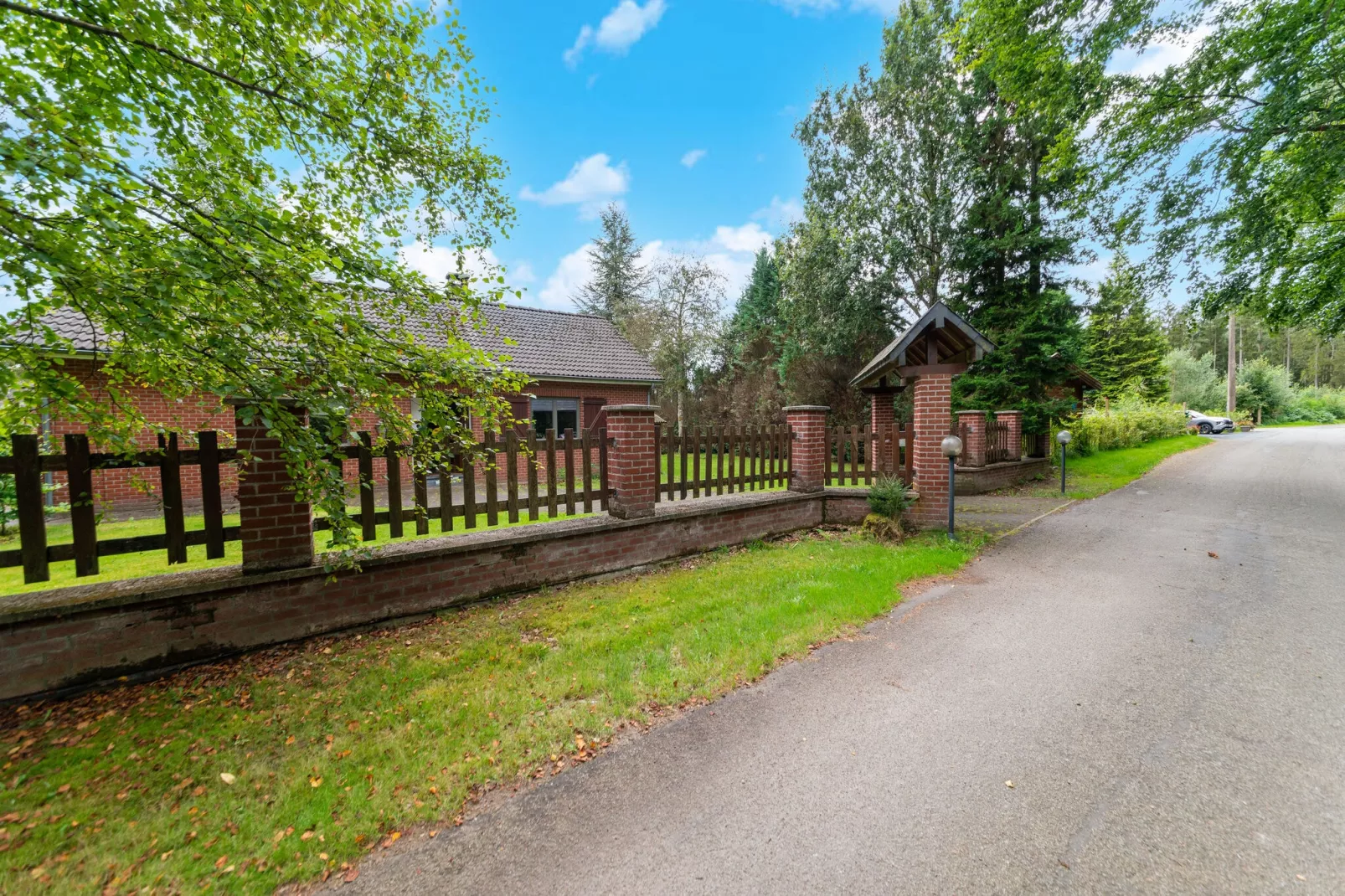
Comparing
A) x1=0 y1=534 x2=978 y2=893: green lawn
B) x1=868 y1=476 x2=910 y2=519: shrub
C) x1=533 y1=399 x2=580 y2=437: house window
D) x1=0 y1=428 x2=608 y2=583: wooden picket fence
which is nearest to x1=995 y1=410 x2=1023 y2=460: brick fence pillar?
x1=868 y1=476 x2=910 y2=519: shrub

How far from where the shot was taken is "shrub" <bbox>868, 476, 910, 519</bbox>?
7.16 m

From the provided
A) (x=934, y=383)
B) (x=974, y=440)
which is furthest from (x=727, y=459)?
(x=974, y=440)

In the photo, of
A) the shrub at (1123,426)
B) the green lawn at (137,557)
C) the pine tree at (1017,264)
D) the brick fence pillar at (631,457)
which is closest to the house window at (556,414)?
the green lawn at (137,557)

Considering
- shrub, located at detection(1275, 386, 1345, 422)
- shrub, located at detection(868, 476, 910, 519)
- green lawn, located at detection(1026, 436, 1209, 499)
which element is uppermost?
shrub, located at detection(1275, 386, 1345, 422)

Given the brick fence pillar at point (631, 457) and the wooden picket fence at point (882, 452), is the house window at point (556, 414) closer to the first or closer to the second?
the wooden picket fence at point (882, 452)

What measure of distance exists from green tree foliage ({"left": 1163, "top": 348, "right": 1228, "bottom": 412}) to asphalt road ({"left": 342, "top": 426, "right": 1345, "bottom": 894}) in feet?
153

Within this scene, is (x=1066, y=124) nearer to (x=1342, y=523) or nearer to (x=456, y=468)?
(x=1342, y=523)

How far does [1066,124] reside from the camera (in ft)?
37.7

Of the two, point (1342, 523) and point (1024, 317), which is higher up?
point (1024, 317)

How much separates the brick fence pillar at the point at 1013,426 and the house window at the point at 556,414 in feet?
38.4

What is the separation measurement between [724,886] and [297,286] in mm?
3713

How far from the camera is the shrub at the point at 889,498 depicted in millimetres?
7156

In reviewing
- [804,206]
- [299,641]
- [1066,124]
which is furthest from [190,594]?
[804,206]

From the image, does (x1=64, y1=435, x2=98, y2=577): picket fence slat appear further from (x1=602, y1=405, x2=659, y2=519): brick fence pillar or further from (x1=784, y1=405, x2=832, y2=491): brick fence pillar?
(x1=784, y1=405, x2=832, y2=491): brick fence pillar
